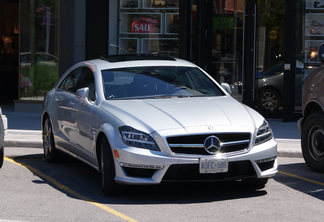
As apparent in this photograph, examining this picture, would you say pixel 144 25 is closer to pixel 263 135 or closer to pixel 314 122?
pixel 314 122

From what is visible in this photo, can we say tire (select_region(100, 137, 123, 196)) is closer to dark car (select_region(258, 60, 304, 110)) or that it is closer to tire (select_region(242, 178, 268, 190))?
tire (select_region(242, 178, 268, 190))

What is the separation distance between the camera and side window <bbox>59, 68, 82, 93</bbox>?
9571 millimetres

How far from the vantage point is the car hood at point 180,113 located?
746 cm

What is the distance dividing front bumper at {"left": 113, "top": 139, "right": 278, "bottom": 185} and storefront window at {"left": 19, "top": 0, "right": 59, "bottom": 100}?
379 inches

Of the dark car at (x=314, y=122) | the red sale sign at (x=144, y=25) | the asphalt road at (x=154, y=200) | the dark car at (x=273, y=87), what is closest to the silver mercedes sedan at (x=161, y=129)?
the asphalt road at (x=154, y=200)

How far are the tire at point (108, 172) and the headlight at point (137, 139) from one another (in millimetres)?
309

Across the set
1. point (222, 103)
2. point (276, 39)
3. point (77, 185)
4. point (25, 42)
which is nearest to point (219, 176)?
point (222, 103)

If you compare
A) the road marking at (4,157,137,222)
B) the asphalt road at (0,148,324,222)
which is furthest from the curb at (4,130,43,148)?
the asphalt road at (0,148,324,222)

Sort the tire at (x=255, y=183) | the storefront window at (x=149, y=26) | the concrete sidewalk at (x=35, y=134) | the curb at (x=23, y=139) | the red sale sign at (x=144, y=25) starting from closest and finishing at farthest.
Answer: the tire at (x=255, y=183)
the concrete sidewalk at (x=35, y=134)
the curb at (x=23, y=139)
the storefront window at (x=149, y=26)
the red sale sign at (x=144, y=25)

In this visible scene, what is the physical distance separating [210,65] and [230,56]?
19.9 inches

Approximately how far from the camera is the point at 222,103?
27.1 feet

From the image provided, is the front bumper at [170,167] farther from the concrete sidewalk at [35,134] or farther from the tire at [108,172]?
the concrete sidewalk at [35,134]

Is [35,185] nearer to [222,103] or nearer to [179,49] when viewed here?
[222,103]

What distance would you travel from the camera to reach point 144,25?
16359 millimetres
